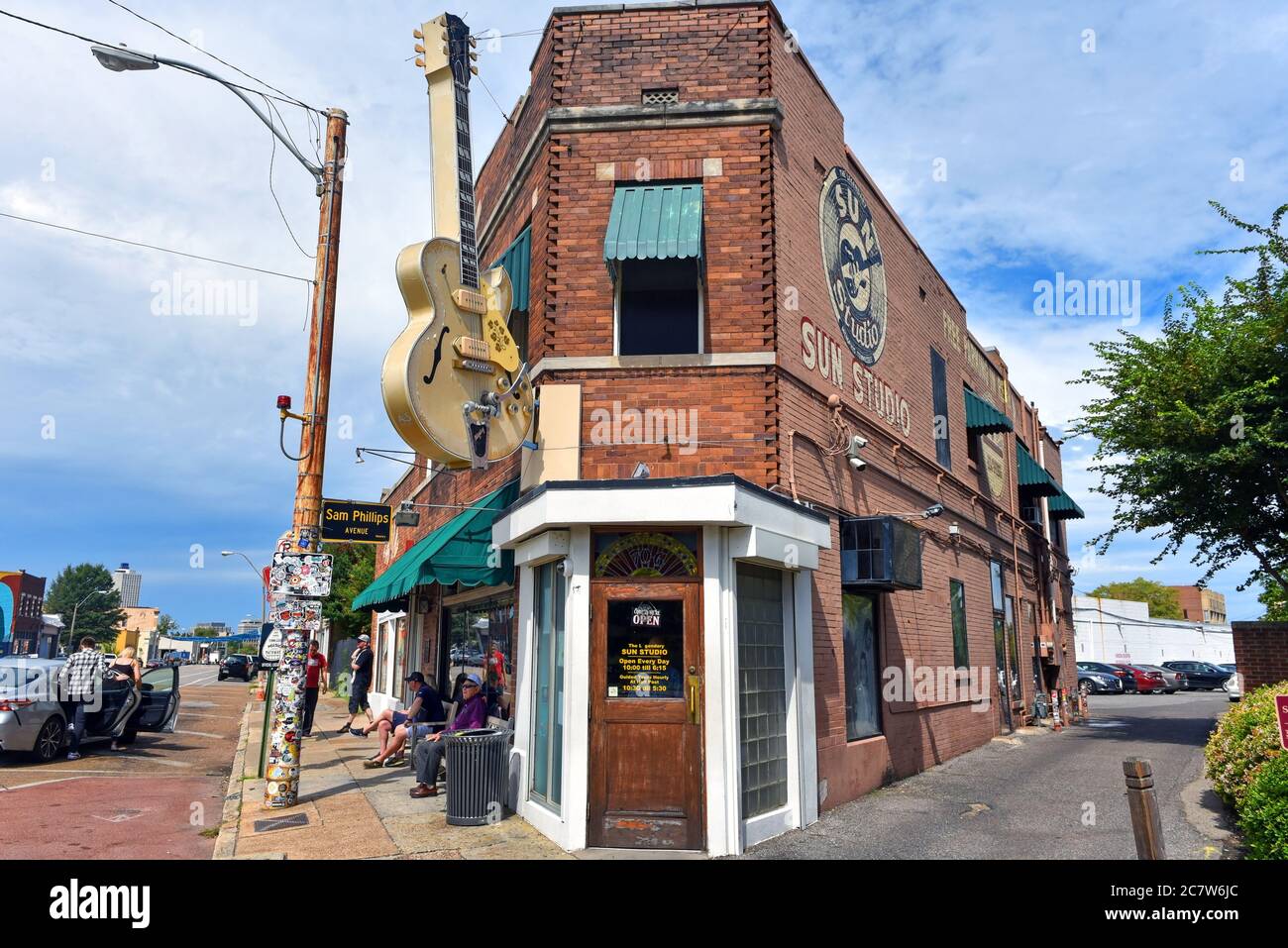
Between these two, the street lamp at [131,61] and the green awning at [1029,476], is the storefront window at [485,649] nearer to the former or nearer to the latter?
the street lamp at [131,61]

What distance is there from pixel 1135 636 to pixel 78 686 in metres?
62.6

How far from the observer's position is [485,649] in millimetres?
12344

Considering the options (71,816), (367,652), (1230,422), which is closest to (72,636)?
(367,652)

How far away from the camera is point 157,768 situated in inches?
497

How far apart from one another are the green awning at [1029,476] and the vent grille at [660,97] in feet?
49.8

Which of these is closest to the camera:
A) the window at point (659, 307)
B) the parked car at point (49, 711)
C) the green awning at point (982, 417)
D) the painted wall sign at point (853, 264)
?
the window at point (659, 307)

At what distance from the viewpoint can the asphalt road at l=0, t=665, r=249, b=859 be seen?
784 cm

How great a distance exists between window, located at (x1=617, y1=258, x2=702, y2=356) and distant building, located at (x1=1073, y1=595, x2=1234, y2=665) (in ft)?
166

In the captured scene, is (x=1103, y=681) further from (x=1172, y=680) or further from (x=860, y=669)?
(x=860, y=669)

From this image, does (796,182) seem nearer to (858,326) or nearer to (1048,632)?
(858,326)

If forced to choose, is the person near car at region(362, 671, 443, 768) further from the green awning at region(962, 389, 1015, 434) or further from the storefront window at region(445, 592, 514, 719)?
the green awning at region(962, 389, 1015, 434)

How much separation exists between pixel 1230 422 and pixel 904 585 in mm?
7510

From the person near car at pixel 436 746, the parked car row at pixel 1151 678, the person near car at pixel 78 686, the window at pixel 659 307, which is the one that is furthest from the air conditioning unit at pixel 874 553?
the parked car row at pixel 1151 678

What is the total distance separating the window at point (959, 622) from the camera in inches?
607
